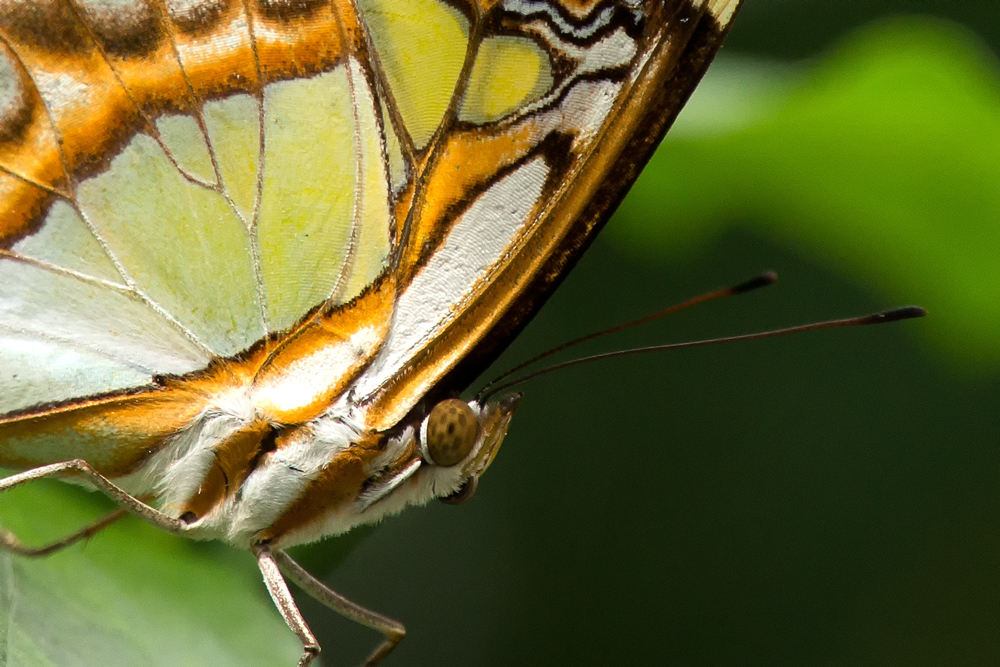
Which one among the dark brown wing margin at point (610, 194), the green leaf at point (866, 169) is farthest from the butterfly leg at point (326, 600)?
the green leaf at point (866, 169)

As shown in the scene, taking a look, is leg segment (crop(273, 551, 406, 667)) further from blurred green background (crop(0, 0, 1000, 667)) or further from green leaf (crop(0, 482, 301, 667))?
blurred green background (crop(0, 0, 1000, 667))

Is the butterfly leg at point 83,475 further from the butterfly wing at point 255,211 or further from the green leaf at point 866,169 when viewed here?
the green leaf at point 866,169

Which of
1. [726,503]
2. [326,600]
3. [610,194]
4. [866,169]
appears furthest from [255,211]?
[726,503]

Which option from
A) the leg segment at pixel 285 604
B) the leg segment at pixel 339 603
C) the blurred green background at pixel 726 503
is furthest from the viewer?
the blurred green background at pixel 726 503

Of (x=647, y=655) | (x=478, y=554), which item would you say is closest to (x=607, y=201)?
(x=478, y=554)

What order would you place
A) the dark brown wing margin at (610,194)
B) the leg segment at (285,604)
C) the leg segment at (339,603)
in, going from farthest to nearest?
the leg segment at (339,603), the leg segment at (285,604), the dark brown wing margin at (610,194)

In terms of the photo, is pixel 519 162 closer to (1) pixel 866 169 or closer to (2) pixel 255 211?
(2) pixel 255 211

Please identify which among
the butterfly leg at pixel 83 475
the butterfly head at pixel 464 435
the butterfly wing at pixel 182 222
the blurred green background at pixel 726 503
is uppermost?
the butterfly wing at pixel 182 222
